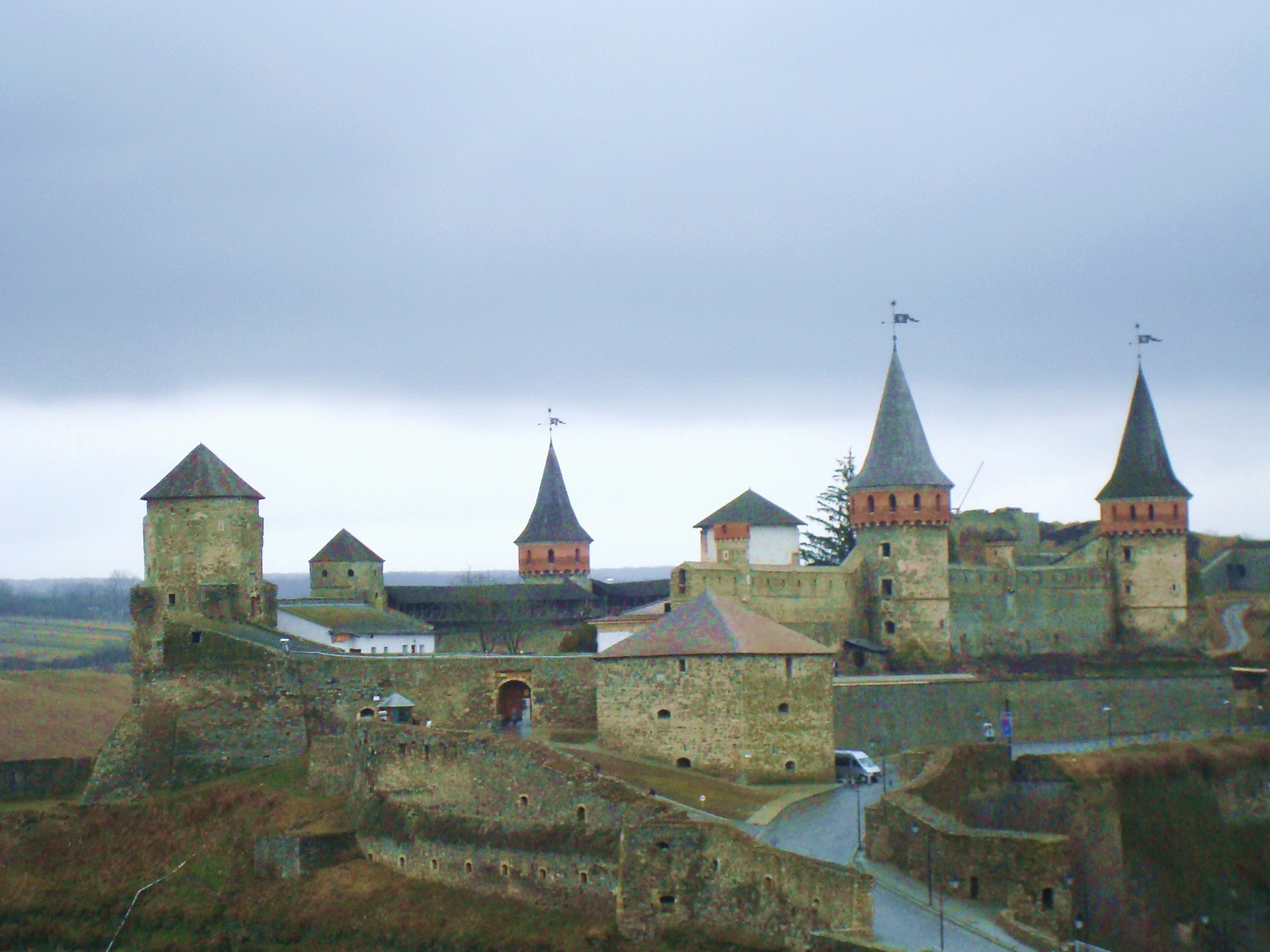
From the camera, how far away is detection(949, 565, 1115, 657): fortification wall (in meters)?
69.3

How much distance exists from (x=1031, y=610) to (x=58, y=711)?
37437 mm

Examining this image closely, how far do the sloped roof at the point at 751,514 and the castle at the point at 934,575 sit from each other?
0.24 feet

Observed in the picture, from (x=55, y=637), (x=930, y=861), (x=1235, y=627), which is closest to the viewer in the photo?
(x=930, y=861)

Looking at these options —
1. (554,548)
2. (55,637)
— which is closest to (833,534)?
(554,548)

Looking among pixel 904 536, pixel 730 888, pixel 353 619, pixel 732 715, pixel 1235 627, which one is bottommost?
pixel 730 888

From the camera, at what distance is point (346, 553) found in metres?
75.9

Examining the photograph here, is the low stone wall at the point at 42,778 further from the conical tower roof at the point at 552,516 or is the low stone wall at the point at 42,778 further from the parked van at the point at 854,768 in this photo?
the conical tower roof at the point at 552,516

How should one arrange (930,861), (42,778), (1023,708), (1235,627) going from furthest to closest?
(1235,627), (1023,708), (42,778), (930,861)

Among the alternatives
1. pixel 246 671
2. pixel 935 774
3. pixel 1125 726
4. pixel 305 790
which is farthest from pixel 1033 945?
pixel 1125 726

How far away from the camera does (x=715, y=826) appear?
103 feet

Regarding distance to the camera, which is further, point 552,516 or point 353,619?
point 552,516

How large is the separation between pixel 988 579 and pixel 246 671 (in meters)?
34.7

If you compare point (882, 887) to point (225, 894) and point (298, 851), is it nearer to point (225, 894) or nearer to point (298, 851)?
point (298, 851)

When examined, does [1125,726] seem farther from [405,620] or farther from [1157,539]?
[405,620]
